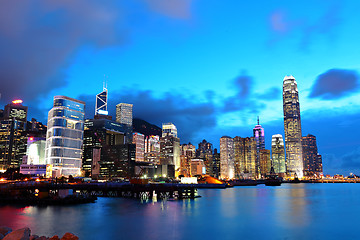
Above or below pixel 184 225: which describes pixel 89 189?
above

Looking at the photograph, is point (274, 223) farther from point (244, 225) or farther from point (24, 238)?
point (24, 238)

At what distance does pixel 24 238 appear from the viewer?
2541 cm

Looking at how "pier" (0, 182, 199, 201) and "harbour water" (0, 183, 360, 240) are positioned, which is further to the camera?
"pier" (0, 182, 199, 201)

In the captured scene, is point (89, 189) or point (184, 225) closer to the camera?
point (184, 225)

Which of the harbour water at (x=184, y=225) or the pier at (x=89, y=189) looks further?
the pier at (x=89, y=189)

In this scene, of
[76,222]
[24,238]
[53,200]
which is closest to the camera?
[24,238]

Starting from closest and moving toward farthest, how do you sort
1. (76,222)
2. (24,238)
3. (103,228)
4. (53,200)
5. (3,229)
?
(24,238) → (3,229) → (103,228) → (76,222) → (53,200)

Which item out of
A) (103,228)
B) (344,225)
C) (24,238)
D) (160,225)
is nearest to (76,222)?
(103,228)

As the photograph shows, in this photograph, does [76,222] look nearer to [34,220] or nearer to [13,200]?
[34,220]

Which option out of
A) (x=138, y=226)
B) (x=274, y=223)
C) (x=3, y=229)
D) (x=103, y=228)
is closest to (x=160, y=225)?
(x=138, y=226)

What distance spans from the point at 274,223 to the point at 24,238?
45735 millimetres

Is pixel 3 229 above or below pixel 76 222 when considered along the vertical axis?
above

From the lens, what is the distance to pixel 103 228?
49188 mm

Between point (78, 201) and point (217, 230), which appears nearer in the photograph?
point (217, 230)
